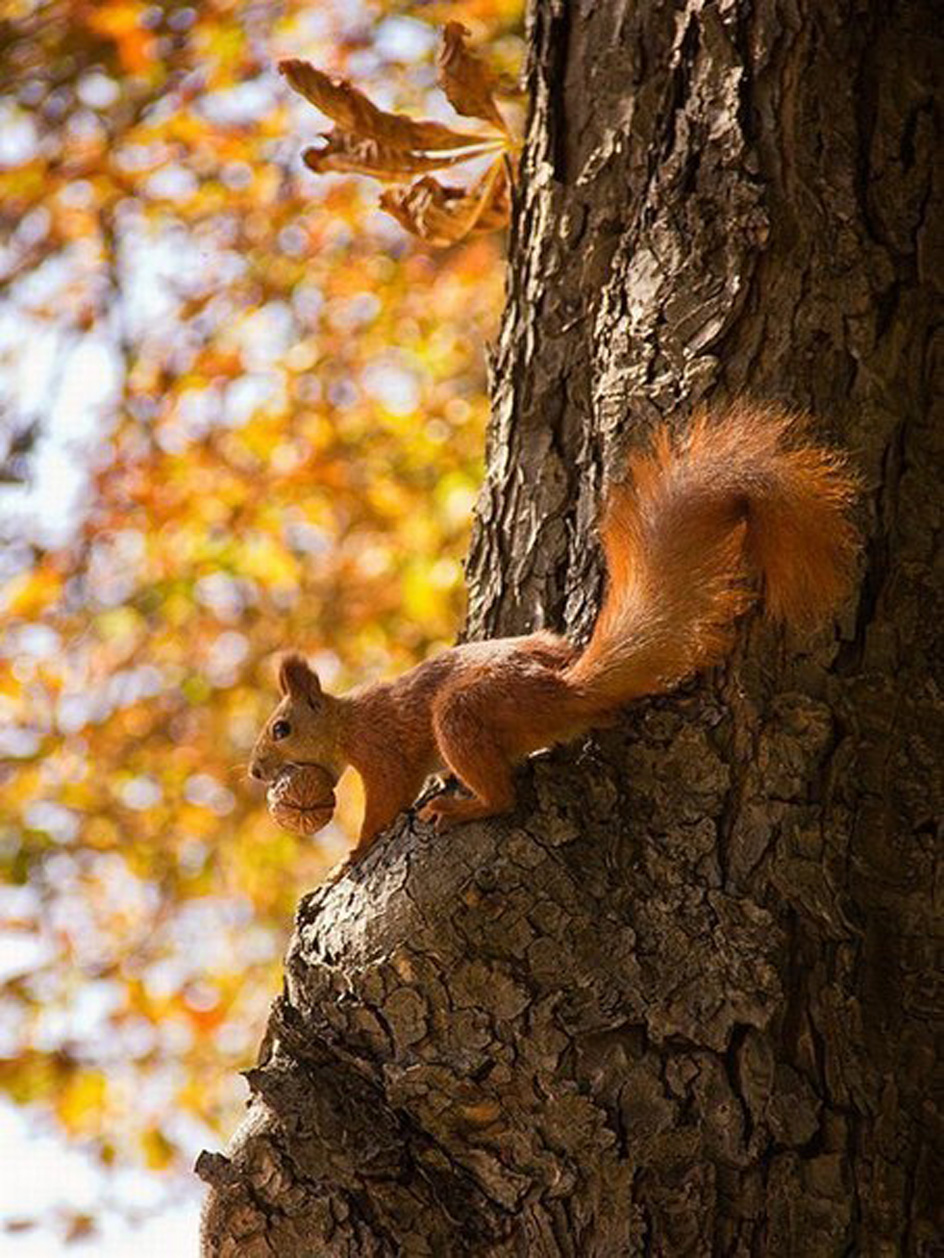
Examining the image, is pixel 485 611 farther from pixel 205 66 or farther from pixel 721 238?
pixel 205 66

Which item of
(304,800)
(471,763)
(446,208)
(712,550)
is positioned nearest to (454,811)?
(471,763)

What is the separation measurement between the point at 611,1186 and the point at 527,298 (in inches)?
35.8

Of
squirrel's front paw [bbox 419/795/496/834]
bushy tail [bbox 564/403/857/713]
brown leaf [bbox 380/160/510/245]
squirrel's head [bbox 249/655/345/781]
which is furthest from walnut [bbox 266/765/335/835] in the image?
brown leaf [bbox 380/160/510/245]

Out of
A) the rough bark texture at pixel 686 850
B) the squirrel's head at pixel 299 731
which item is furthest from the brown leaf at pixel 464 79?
the squirrel's head at pixel 299 731

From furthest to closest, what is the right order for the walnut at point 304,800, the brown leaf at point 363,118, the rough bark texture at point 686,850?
1. the brown leaf at point 363,118
2. the walnut at point 304,800
3. the rough bark texture at point 686,850

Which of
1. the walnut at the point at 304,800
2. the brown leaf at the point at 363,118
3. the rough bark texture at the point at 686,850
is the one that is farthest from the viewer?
the brown leaf at the point at 363,118

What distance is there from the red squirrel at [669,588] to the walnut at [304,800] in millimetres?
77

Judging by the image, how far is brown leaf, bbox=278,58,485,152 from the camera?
195cm

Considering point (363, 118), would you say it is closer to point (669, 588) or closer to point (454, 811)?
point (669, 588)

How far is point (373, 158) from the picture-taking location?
203cm

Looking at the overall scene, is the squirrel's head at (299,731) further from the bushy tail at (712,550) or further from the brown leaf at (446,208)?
the brown leaf at (446,208)

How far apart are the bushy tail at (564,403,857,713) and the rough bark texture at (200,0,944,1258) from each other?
0.19 ft

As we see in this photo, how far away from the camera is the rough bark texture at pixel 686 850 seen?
4.73ft

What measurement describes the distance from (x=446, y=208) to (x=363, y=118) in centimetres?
15
